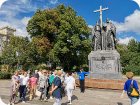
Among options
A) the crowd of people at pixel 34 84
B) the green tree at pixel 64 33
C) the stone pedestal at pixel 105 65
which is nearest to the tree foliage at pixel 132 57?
the green tree at pixel 64 33

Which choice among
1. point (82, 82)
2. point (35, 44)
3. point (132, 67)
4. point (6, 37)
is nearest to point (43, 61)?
point (35, 44)

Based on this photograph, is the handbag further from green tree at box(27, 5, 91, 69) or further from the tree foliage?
the tree foliage

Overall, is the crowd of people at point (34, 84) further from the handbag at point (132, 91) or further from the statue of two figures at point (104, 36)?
the statue of two figures at point (104, 36)

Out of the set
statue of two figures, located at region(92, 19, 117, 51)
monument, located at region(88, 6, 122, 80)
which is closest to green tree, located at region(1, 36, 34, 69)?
statue of two figures, located at region(92, 19, 117, 51)

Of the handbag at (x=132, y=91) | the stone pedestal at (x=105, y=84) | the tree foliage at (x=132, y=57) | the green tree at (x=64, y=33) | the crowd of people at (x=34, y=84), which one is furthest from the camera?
the tree foliage at (x=132, y=57)

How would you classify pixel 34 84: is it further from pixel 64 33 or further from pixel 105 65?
pixel 64 33

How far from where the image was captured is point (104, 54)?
65.9ft

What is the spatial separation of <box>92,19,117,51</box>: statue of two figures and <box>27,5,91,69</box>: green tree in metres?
17.4

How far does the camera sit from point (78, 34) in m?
41.4

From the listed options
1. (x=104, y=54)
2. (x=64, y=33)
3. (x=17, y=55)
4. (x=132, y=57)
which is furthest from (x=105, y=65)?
(x=132, y=57)

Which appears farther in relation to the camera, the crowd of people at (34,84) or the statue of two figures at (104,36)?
the statue of two figures at (104,36)

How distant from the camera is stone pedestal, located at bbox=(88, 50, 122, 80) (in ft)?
64.7

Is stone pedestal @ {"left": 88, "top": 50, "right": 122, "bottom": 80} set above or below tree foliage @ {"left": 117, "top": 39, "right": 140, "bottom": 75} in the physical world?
below

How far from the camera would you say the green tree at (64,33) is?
1561 inches
